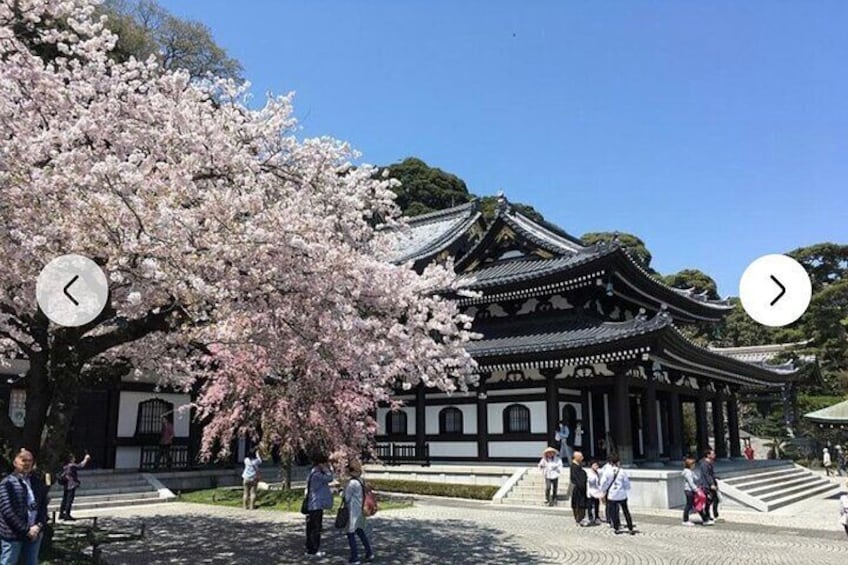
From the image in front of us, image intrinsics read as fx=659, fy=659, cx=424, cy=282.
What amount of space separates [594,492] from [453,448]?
34.7 ft

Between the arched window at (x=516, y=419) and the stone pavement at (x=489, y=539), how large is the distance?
5126 millimetres

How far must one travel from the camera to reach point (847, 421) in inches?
951

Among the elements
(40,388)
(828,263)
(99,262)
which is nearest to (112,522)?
(40,388)

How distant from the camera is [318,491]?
12.3 metres

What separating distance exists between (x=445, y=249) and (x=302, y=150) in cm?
2045

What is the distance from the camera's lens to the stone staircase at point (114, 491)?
2062cm

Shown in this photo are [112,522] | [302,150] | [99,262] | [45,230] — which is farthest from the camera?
[112,522]

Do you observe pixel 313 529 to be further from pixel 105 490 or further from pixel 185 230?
pixel 105 490

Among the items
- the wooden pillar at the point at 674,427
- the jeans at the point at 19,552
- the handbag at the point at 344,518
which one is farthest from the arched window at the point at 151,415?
the wooden pillar at the point at 674,427

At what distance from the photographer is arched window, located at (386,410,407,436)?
93.1 ft

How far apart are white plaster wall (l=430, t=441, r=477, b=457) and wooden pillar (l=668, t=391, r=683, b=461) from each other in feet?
27.6

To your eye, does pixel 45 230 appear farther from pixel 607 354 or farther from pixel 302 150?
pixel 607 354

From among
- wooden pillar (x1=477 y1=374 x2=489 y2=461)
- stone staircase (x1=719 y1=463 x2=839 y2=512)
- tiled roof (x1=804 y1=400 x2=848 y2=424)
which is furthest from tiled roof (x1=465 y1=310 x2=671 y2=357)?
tiled roof (x1=804 y1=400 x2=848 y2=424)

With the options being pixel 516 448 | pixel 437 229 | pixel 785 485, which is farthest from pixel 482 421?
pixel 437 229
